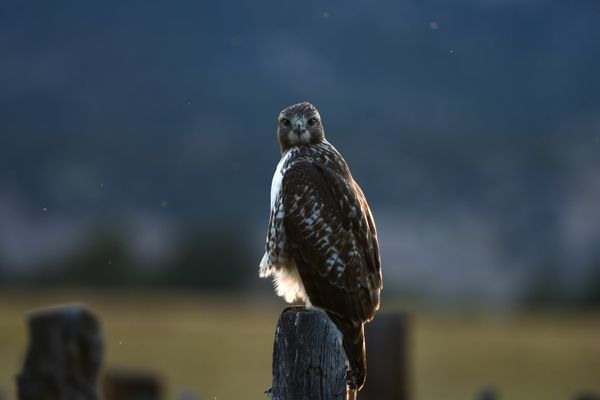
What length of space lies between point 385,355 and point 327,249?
1.47 meters

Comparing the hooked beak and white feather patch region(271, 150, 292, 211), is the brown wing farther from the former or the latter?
the hooked beak

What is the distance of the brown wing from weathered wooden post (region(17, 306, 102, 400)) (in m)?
1.16

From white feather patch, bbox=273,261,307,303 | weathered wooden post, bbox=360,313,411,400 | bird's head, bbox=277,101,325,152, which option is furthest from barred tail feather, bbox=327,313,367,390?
bird's head, bbox=277,101,325,152

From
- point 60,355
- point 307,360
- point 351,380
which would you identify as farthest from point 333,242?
point 60,355

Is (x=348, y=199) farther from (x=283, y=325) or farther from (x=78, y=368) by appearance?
(x=78, y=368)

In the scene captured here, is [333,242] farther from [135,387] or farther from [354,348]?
[135,387]

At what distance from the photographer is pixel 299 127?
5859mm

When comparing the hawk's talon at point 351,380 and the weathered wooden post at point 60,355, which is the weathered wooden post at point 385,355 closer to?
the hawk's talon at point 351,380

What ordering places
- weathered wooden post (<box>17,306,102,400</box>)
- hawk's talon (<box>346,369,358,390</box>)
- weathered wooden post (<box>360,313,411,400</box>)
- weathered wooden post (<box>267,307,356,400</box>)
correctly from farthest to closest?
weathered wooden post (<box>360,313,411,400</box>) → weathered wooden post (<box>17,306,102,400</box>) → hawk's talon (<box>346,369,358,390</box>) → weathered wooden post (<box>267,307,356,400</box>)

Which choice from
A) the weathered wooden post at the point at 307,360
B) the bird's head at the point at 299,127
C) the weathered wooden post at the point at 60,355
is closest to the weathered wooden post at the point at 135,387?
the bird's head at the point at 299,127

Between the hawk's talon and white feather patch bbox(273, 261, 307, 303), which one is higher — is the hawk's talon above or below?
below

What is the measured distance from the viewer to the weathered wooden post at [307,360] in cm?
378

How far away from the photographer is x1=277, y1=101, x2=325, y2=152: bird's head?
19.2 feet

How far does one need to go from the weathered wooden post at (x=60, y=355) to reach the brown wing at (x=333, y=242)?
3.79ft
